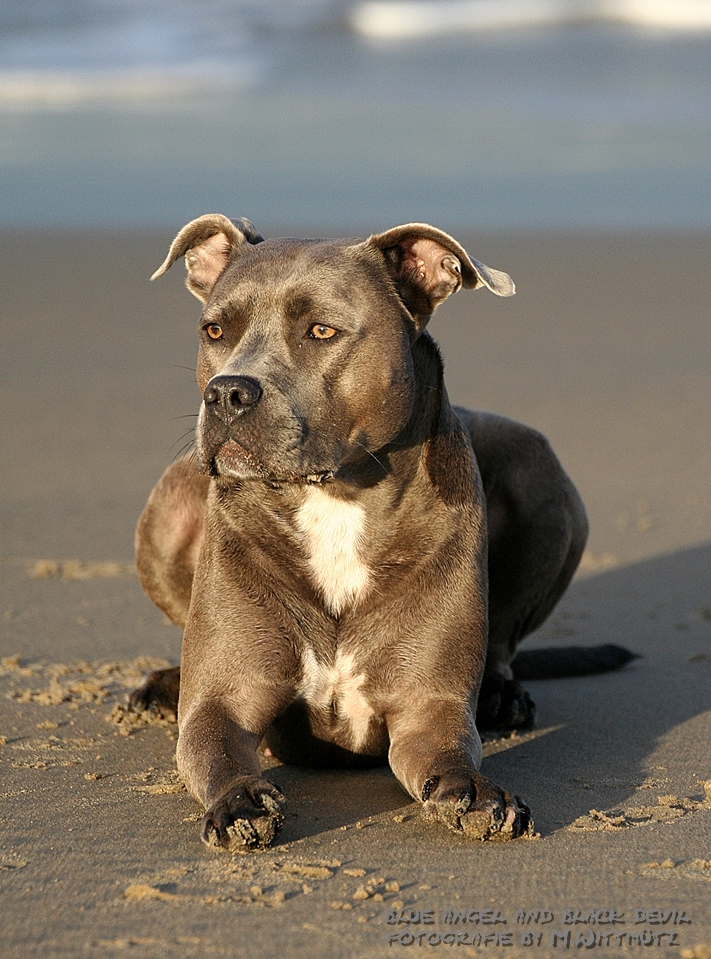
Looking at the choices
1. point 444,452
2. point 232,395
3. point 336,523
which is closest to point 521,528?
point 444,452

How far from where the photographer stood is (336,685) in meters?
4.30

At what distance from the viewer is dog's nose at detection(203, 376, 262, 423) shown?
402cm

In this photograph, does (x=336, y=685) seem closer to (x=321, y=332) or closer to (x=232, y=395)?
(x=232, y=395)

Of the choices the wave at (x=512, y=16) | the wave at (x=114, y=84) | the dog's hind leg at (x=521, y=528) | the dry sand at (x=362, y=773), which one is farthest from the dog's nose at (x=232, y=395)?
the wave at (x=512, y=16)

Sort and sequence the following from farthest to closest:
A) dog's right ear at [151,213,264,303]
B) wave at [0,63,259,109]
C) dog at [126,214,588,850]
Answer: wave at [0,63,259,109], dog's right ear at [151,213,264,303], dog at [126,214,588,850]

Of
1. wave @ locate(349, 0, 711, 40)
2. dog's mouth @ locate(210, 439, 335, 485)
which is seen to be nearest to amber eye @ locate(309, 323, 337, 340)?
dog's mouth @ locate(210, 439, 335, 485)

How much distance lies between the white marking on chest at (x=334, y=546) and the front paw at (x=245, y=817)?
788mm

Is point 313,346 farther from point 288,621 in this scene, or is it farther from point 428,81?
point 428,81

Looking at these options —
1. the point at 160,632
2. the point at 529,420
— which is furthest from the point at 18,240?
the point at 160,632

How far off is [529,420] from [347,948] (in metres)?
7.82

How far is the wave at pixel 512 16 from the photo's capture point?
110ft

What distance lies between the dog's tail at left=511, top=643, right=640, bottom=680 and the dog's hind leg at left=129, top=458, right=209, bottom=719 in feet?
4.53

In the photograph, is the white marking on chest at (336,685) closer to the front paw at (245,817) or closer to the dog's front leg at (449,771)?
the dog's front leg at (449,771)

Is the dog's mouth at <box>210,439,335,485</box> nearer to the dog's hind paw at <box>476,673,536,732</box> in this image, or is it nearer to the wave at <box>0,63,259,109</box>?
the dog's hind paw at <box>476,673,536,732</box>
